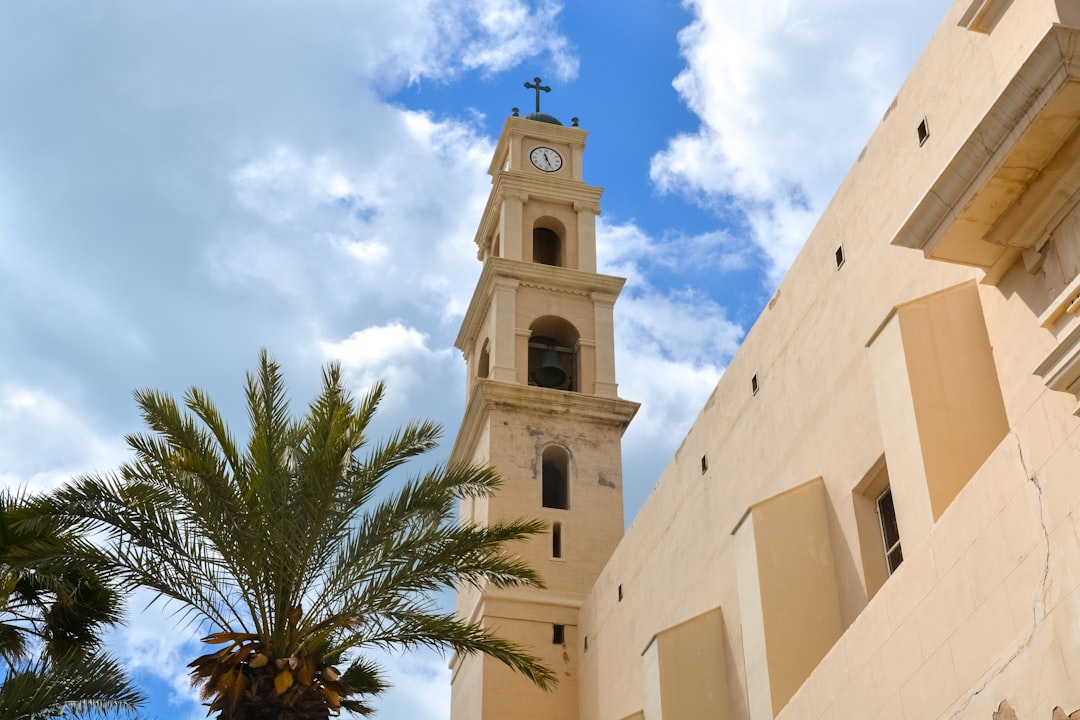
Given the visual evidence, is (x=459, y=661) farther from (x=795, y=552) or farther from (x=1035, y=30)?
(x=1035, y=30)

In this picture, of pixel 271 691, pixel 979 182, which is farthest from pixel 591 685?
pixel 979 182

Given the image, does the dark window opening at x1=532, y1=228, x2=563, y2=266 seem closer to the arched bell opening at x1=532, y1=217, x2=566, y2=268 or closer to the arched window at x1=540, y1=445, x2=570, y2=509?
the arched bell opening at x1=532, y1=217, x2=566, y2=268

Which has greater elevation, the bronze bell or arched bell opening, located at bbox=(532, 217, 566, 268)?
arched bell opening, located at bbox=(532, 217, 566, 268)

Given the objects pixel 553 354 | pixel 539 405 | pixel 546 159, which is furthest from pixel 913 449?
pixel 546 159

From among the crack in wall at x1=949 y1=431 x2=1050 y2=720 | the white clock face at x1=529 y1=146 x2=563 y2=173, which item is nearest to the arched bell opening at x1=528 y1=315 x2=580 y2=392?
the white clock face at x1=529 y1=146 x2=563 y2=173

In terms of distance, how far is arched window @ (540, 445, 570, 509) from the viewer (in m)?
26.3

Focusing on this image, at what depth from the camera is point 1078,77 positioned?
303 inches

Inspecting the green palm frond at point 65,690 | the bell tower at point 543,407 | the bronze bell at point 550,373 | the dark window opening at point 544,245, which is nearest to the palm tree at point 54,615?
the green palm frond at point 65,690

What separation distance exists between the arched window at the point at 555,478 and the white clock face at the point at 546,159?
7.74 meters

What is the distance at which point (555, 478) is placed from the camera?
88.5ft

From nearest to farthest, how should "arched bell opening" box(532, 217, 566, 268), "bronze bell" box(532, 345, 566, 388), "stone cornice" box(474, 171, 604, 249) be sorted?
1. "bronze bell" box(532, 345, 566, 388)
2. "stone cornice" box(474, 171, 604, 249)
3. "arched bell opening" box(532, 217, 566, 268)

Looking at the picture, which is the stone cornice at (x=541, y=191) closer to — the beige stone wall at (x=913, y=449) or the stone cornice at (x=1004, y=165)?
the beige stone wall at (x=913, y=449)

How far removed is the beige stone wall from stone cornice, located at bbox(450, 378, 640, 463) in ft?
22.5

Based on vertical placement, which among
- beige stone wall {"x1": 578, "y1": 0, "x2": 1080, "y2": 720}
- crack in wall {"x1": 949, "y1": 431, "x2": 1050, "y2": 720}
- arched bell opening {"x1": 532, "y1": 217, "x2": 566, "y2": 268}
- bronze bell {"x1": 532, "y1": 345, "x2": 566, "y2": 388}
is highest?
arched bell opening {"x1": 532, "y1": 217, "x2": 566, "y2": 268}
